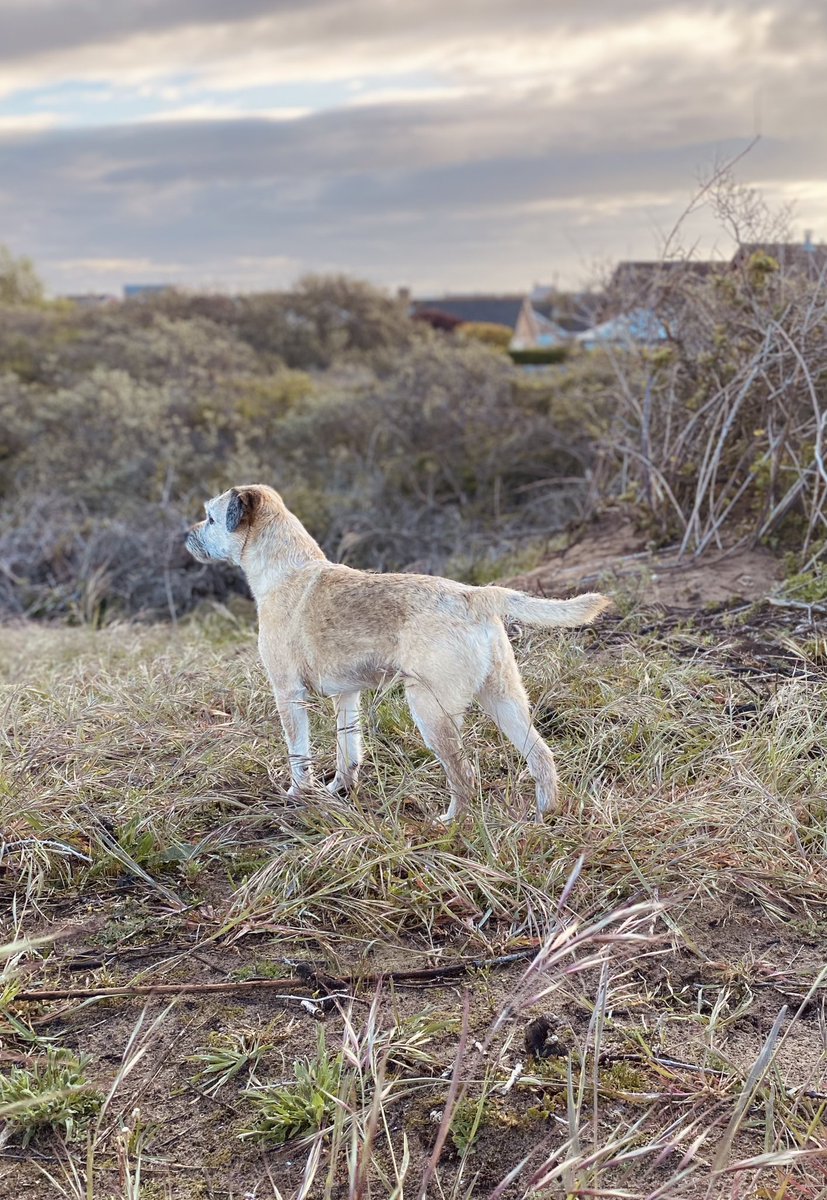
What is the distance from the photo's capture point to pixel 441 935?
3854mm

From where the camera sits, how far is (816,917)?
3.98 meters

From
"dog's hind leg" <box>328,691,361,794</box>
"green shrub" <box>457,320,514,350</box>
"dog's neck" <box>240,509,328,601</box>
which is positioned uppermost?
"green shrub" <box>457,320,514,350</box>

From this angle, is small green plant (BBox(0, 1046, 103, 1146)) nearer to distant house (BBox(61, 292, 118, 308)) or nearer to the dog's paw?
the dog's paw

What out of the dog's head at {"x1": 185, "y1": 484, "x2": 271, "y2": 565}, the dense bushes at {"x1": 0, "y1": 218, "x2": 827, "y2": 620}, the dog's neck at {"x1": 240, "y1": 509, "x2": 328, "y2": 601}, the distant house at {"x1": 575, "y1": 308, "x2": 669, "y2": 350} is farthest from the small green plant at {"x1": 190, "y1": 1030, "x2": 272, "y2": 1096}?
the distant house at {"x1": 575, "y1": 308, "x2": 669, "y2": 350}

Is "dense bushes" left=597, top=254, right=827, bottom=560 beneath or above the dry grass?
above

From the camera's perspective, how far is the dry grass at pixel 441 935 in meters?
2.79

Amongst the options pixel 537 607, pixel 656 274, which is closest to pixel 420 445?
pixel 656 274

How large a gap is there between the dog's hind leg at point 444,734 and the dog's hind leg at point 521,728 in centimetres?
20

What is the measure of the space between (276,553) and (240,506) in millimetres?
275

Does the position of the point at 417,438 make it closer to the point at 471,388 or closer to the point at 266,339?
the point at 471,388

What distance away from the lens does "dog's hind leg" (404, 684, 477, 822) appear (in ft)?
13.6

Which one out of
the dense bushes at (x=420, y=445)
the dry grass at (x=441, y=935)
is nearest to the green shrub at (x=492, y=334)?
the dense bushes at (x=420, y=445)

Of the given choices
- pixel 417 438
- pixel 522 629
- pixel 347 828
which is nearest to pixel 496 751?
pixel 347 828

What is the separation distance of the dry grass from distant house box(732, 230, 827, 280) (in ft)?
12.6
